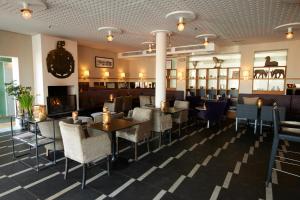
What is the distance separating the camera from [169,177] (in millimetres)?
2914

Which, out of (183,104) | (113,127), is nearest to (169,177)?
(113,127)

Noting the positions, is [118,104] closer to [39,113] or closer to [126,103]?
[126,103]

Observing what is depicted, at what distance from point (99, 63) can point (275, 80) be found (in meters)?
7.42

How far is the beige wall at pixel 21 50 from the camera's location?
5473 millimetres

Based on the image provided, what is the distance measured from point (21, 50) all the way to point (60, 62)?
1118 mm

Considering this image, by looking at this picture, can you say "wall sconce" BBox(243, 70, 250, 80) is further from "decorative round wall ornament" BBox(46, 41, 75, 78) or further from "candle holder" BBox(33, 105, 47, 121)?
"candle holder" BBox(33, 105, 47, 121)

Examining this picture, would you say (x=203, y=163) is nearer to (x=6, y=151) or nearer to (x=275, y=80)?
(x=6, y=151)

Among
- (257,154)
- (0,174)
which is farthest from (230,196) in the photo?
(0,174)

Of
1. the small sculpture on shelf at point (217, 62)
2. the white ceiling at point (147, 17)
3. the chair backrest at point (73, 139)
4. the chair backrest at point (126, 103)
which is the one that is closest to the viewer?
the chair backrest at point (73, 139)

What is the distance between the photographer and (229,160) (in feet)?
11.7

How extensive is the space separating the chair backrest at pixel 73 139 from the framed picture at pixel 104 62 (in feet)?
21.4

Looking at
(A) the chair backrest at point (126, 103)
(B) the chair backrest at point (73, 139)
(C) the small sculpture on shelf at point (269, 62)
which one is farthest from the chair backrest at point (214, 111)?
(B) the chair backrest at point (73, 139)

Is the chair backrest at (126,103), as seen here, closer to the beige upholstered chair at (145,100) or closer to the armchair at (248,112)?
the beige upholstered chair at (145,100)

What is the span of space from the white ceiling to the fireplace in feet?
6.19
